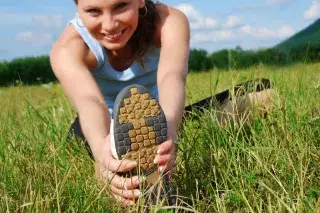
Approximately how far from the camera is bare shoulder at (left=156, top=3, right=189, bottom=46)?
2.00 m

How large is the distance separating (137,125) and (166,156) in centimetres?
13

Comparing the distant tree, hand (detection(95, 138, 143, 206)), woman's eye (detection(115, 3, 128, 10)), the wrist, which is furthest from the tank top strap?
the distant tree

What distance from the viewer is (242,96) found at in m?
2.33

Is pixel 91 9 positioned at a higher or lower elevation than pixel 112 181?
higher

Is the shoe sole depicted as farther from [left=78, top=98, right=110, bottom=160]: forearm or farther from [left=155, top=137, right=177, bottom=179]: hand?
[left=78, top=98, right=110, bottom=160]: forearm

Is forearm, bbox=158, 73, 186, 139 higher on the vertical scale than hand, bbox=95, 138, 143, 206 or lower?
higher

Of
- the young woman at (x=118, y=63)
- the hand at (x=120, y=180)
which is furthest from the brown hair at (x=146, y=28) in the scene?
the hand at (x=120, y=180)

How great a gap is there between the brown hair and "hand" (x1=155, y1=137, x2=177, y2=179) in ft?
2.27

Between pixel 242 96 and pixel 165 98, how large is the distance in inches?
28.0

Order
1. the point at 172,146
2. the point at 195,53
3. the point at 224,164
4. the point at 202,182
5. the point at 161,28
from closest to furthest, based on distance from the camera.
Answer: the point at 172,146, the point at 202,182, the point at 224,164, the point at 161,28, the point at 195,53

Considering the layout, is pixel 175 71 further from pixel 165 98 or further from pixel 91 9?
pixel 91 9

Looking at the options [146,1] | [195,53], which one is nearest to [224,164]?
[146,1]

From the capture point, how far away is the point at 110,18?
5.68ft

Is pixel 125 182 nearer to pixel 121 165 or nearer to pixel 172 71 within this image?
pixel 121 165
